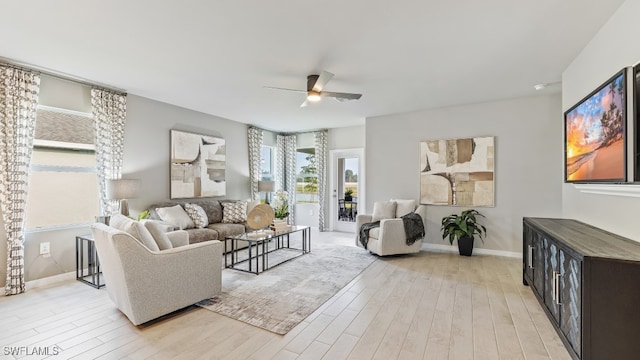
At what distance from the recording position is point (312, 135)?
24.2ft

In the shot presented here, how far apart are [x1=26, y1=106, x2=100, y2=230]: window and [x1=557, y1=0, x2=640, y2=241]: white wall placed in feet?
18.5

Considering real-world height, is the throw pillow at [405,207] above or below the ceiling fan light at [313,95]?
below

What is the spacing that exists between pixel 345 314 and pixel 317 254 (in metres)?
2.12

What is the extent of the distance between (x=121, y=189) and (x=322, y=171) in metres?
4.36

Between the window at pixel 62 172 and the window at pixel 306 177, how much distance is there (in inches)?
176

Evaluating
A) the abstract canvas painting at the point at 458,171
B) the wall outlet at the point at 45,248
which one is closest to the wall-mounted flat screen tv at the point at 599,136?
the abstract canvas painting at the point at 458,171

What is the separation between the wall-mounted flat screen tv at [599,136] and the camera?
79.4 inches

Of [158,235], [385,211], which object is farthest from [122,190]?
[385,211]

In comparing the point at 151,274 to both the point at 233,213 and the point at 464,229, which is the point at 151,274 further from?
the point at 464,229

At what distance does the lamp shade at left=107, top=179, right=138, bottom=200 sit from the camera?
3.66 m

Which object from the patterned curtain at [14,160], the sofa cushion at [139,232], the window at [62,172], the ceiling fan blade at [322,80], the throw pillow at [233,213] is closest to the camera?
the sofa cushion at [139,232]

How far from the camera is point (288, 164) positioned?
7.58 meters

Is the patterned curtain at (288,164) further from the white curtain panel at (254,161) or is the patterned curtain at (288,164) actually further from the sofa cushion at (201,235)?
the sofa cushion at (201,235)

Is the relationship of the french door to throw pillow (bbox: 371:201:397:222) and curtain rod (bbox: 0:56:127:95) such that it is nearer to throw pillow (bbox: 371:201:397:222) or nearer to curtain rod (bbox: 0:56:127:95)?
throw pillow (bbox: 371:201:397:222)
